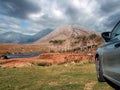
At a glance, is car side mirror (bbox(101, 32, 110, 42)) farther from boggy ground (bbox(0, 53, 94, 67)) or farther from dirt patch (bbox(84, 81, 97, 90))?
boggy ground (bbox(0, 53, 94, 67))

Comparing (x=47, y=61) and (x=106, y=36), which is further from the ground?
(x=106, y=36)

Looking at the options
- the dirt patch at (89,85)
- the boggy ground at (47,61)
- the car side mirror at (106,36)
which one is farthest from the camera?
the boggy ground at (47,61)

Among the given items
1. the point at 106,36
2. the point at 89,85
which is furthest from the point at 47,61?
the point at 106,36

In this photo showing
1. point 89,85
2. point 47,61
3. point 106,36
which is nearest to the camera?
point 106,36

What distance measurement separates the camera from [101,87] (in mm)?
5816

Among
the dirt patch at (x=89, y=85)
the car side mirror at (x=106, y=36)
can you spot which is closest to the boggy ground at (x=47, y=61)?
the dirt patch at (x=89, y=85)

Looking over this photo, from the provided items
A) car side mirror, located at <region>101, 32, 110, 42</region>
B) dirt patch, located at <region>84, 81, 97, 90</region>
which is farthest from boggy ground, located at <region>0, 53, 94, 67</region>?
car side mirror, located at <region>101, 32, 110, 42</region>

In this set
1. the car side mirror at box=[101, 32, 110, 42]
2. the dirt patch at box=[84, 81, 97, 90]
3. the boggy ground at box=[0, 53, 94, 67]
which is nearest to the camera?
the car side mirror at box=[101, 32, 110, 42]

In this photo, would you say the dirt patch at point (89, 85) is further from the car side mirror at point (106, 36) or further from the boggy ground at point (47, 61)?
the boggy ground at point (47, 61)

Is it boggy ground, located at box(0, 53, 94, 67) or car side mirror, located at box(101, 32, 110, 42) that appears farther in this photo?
boggy ground, located at box(0, 53, 94, 67)

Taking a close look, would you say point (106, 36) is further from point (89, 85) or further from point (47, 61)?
point (47, 61)

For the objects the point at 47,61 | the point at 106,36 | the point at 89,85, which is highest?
the point at 106,36

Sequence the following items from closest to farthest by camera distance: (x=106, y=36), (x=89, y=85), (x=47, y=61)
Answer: (x=106, y=36)
(x=89, y=85)
(x=47, y=61)

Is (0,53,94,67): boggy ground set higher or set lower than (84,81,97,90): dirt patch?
higher
